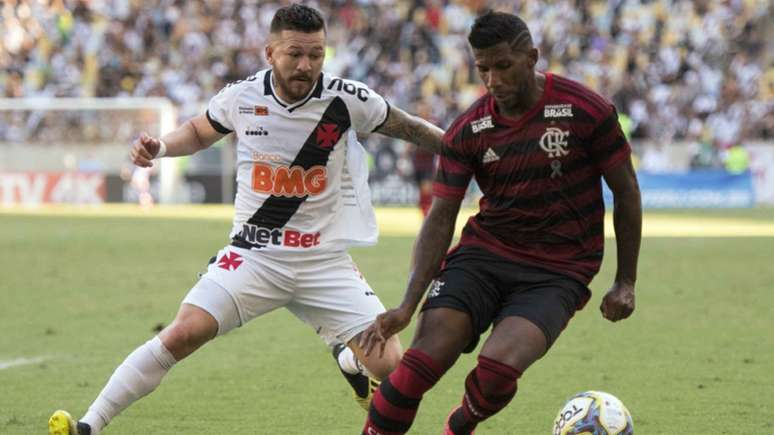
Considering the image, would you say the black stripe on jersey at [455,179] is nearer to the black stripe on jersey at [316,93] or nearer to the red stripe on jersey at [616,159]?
the red stripe on jersey at [616,159]

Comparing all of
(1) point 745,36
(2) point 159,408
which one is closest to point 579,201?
(2) point 159,408

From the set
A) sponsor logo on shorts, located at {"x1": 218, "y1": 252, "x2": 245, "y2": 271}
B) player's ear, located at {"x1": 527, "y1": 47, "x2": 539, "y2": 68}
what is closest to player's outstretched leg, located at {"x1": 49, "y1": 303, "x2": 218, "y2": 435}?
sponsor logo on shorts, located at {"x1": 218, "y1": 252, "x2": 245, "y2": 271}

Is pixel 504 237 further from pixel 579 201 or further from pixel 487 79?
pixel 487 79

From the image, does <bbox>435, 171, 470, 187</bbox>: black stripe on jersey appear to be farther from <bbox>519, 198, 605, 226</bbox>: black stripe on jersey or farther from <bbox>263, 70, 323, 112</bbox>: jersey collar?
<bbox>263, 70, 323, 112</bbox>: jersey collar

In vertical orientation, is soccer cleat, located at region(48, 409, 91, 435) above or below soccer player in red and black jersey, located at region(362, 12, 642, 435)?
below

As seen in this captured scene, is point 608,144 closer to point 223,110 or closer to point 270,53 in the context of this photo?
point 270,53

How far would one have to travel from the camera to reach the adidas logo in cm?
588

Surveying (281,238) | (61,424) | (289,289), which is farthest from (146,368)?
(281,238)

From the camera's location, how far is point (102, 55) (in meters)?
40.2

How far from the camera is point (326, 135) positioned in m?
6.91

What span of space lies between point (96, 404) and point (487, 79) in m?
2.63

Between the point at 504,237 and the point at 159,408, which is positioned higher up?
the point at 504,237

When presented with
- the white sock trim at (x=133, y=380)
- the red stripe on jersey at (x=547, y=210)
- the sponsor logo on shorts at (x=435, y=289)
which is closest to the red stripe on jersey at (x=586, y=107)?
the red stripe on jersey at (x=547, y=210)

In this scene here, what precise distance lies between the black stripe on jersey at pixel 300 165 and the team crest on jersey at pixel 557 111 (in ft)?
4.71
